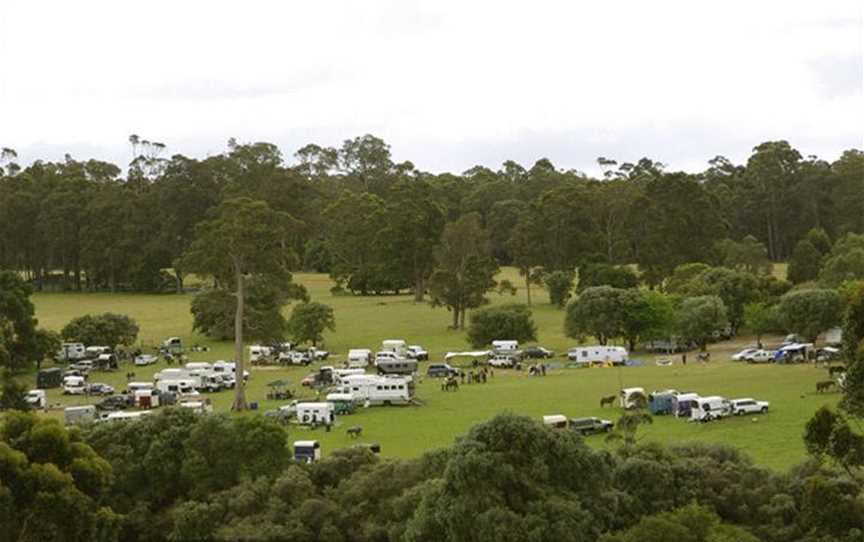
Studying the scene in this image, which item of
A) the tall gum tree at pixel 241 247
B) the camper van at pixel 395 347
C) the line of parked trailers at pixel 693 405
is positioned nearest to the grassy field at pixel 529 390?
the line of parked trailers at pixel 693 405

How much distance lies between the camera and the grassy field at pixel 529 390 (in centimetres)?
3119

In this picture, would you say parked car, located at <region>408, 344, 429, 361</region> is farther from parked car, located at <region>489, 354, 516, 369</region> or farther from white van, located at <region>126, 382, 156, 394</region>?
white van, located at <region>126, 382, 156, 394</region>

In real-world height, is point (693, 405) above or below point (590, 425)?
above

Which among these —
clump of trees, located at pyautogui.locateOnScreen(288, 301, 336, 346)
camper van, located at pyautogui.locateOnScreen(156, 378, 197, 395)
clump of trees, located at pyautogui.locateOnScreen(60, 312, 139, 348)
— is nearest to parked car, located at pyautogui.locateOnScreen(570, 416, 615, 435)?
camper van, located at pyautogui.locateOnScreen(156, 378, 197, 395)

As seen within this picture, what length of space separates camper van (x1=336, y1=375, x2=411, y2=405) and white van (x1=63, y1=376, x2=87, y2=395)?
11.9 meters

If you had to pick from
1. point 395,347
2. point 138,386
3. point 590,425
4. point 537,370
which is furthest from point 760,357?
point 138,386

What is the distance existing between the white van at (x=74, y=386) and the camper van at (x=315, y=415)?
43.3 feet

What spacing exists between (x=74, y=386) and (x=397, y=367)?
13037mm

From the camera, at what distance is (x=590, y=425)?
3181cm

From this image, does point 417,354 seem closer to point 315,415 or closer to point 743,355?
point 743,355

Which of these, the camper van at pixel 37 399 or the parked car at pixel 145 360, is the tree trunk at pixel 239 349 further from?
the parked car at pixel 145 360

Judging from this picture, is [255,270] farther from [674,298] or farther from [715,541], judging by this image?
[715,541]

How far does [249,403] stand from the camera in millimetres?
40625

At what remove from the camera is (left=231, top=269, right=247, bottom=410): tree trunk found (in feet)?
131
